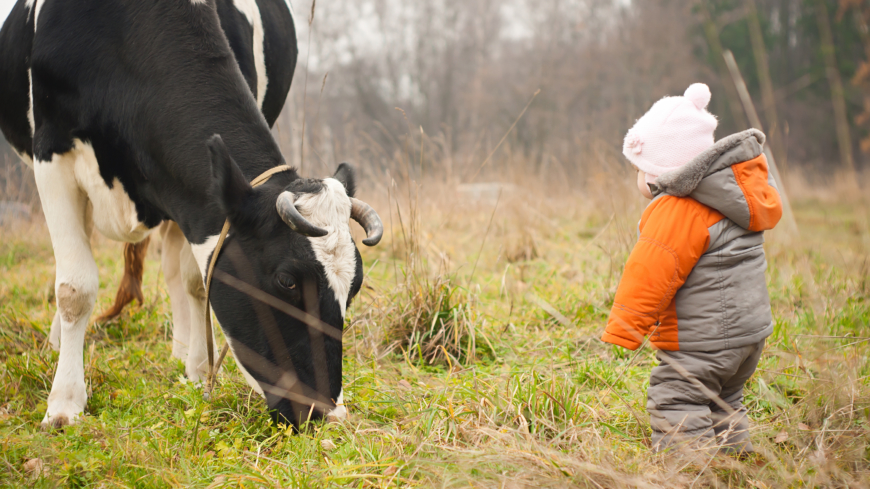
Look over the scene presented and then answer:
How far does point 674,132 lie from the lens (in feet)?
6.68

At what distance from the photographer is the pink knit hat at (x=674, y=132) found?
2.03 meters

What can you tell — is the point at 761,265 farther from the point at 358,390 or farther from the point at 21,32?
the point at 21,32

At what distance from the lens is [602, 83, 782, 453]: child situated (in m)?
1.96

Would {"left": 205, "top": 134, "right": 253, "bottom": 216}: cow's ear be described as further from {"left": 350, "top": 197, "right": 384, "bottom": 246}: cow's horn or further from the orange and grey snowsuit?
the orange and grey snowsuit

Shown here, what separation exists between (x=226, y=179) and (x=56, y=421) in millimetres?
1385

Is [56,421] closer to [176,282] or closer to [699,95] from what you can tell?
[176,282]

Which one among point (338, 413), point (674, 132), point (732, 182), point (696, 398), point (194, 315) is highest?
A: point (674, 132)

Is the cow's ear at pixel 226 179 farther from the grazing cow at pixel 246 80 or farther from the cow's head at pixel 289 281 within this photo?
the grazing cow at pixel 246 80

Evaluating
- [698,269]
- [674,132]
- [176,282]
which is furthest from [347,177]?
[176,282]

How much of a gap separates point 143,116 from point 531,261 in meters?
3.65

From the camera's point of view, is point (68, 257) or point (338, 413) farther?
point (68, 257)

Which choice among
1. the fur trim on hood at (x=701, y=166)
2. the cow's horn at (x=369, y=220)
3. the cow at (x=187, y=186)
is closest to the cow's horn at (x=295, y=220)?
the cow at (x=187, y=186)

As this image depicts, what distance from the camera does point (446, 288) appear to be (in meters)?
3.24

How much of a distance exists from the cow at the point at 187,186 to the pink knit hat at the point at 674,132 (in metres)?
1.06
